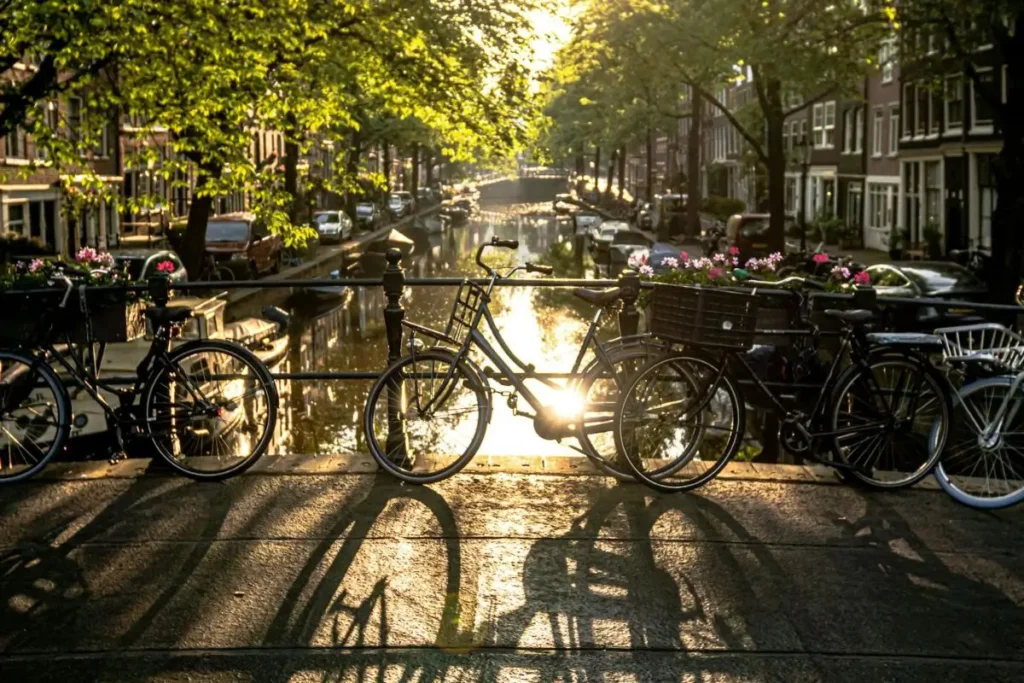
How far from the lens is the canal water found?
17.1m

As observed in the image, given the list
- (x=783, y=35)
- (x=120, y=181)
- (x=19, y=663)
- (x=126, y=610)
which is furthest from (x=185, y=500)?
(x=120, y=181)

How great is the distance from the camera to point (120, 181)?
164 ft

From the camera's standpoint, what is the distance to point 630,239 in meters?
44.7

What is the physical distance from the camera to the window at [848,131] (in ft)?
182

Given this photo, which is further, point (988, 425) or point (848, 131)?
point (848, 131)

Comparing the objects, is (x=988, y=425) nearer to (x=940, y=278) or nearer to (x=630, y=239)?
(x=940, y=278)

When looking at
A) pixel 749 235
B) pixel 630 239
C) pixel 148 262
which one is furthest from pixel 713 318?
pixel 630 239

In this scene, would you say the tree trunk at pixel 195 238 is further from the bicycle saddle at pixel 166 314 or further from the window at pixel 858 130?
the window at pixel 858 130

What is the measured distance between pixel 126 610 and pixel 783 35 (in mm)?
18296

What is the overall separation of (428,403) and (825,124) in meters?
56.6

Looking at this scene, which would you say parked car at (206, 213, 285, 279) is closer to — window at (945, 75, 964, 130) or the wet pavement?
window at (945, 75, 964, 130)

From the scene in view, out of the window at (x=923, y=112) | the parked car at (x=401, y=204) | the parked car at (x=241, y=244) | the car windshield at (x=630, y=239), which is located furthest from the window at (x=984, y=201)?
the parked car at (x=401, y=204)

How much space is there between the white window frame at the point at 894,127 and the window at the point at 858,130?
3.79 meters

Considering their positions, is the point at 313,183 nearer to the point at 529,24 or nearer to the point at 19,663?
the point at 529,24
